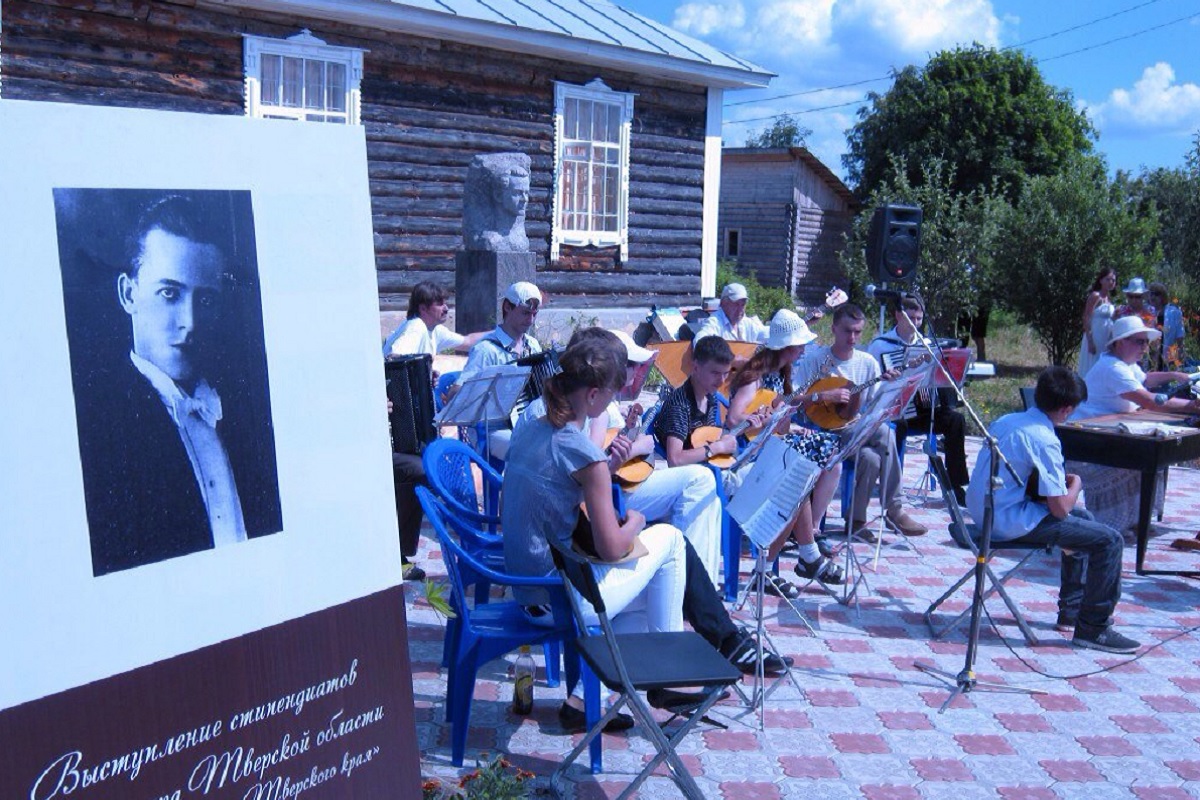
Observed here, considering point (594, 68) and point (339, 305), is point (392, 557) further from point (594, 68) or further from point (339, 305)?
point (594, 68)

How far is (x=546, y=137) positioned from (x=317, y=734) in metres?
12.1

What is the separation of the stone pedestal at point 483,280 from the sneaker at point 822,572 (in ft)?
17.4

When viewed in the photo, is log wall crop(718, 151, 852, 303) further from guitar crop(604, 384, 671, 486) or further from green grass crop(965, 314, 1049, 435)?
guitar crop(604, 384, 671, 486)

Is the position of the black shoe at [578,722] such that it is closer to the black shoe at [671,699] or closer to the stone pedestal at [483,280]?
the black shoe at [671,699]

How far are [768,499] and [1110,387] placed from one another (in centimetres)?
406

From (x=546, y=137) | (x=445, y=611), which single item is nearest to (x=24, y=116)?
(x=445, y=611)

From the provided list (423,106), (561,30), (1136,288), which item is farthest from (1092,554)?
(561,30)

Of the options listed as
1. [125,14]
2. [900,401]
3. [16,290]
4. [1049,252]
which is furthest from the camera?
[1049,252]

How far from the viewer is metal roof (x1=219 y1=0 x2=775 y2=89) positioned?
11531 mm

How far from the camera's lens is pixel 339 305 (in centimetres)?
243

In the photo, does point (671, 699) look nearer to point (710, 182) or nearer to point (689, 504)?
point (689, 504)

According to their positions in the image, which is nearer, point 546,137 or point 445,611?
point 445,611

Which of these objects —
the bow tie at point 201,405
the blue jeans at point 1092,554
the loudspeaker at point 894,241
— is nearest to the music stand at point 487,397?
the blue jeans at point 1092,554

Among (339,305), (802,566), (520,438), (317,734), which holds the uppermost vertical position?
→ (339,305)
